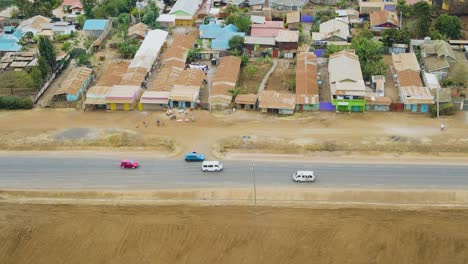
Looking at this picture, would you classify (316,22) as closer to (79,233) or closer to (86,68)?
(86,68)

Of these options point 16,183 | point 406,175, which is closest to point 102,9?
point 16,183

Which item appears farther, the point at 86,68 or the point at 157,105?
the point at 86,68

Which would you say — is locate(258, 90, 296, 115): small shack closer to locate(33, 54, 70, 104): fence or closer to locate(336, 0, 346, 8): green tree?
locate(33, 54, 70, 104): fence

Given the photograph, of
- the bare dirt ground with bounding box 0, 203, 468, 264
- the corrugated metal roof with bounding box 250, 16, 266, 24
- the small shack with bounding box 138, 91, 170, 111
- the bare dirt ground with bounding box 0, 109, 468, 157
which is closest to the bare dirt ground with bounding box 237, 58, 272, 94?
the bare dirt ground with bounding box 0, 109, 468, 157

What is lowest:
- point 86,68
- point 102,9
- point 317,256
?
point 317,256

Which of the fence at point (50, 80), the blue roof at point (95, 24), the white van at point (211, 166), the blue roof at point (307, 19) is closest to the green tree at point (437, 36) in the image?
the blue roof at point (307, 19)

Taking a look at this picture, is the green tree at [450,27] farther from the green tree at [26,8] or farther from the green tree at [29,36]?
the green tree at [26,8]

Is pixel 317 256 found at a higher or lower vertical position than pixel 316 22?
lower
